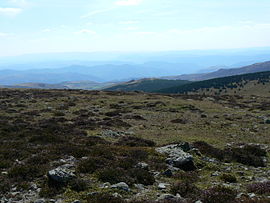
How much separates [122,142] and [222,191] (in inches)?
451

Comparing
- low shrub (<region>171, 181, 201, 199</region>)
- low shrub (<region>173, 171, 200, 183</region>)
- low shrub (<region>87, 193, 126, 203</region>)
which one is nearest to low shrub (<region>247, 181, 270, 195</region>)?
low shrub (<region>171, 181, 201, 199</region>)

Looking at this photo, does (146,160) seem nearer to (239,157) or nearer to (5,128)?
(239,157)

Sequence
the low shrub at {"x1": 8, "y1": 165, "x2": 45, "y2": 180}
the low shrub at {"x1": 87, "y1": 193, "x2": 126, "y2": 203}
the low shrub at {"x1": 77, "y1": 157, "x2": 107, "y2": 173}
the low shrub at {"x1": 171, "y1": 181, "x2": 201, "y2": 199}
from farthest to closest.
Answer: the low shrub at {"x1": 77, "y1": 157, "x2": 107, "y2": 173}, the low shrub at {"x1": 8, "y1": 165, "x2": 45, "y2": 180}, the low shrub at {"x1": 171, "y1": 181, "x2": 201, "y2": 199}, the low shrub at {"x1": 87, "y1": 193, "x2": 126, "y2": 203}

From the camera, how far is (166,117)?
34500mm

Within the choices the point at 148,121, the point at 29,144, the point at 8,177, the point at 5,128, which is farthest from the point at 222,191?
the point at 148,121

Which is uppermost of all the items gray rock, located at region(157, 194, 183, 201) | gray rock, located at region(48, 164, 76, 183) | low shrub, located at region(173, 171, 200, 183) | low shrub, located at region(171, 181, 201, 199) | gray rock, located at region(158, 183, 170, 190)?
gray rock, located at region(48, 164, 76, 183)

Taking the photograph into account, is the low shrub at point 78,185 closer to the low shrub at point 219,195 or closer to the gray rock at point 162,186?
the gray rock at point 162,186

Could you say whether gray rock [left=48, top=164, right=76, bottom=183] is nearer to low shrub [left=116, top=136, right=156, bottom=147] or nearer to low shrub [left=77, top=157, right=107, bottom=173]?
low shrub [left=77, top=157, right=107, bottom=173]

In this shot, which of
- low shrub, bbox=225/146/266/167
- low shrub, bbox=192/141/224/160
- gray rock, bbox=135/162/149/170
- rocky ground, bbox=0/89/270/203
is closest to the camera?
rocky ground, bbox=0/89/270/203

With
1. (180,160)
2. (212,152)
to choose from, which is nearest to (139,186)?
(180,160)

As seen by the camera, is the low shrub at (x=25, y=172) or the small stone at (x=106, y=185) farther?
the low shrub at (x=25, y=172)

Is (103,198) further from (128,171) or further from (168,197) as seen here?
(128,171)

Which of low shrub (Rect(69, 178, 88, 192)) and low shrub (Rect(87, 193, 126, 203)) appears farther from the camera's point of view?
low shrub (Rect(69, 178, 88, 192))

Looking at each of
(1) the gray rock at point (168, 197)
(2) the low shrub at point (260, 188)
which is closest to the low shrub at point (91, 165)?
(1) the gray rock at point (168, 197)
